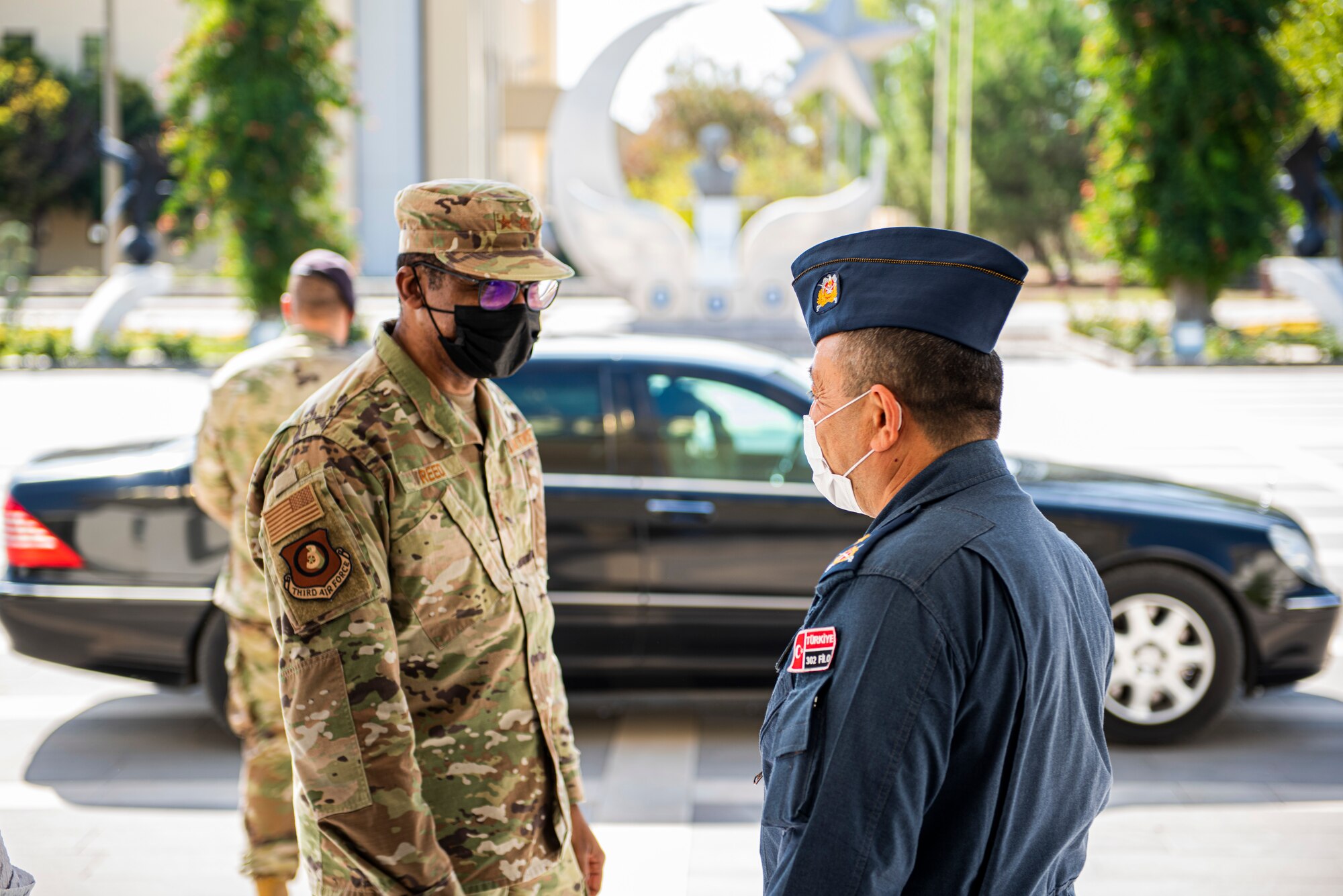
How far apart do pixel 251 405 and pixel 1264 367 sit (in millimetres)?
21054

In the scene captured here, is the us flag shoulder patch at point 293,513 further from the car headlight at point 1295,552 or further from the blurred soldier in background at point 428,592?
the car headlight at point 1295,552

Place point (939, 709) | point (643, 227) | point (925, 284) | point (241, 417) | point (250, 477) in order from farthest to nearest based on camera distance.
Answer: point (643, 227), point (241, 417), point (250, 477), point (925, 284), point (939, 709)

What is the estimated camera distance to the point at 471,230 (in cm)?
246

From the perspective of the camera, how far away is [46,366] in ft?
71.7

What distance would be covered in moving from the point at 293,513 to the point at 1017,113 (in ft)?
164

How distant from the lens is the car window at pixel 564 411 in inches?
220

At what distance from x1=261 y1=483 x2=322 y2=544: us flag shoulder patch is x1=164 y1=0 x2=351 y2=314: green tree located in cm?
2225

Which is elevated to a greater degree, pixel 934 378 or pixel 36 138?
pixel 36 138

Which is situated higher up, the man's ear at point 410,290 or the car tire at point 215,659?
the man's ear at point 410,290

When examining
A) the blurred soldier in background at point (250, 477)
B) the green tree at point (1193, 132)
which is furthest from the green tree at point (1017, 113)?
the blurred soldier in background at point (250, 477)

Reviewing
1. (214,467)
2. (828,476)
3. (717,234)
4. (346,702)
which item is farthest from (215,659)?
(717,234)

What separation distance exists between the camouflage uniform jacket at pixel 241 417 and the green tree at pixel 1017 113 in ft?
153

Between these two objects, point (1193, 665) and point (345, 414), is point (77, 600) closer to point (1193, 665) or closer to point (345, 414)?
point (345, 414)

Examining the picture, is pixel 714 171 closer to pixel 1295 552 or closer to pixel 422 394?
pixel 1295 552
